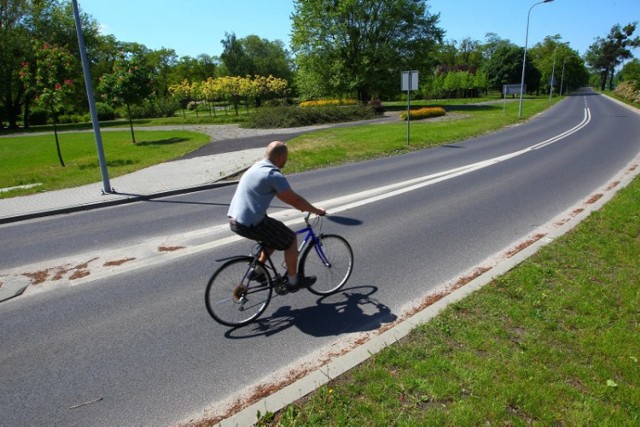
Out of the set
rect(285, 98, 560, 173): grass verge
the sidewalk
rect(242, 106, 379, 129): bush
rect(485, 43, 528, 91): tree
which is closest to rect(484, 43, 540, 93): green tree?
rect(485, 43, 528, 91): tree

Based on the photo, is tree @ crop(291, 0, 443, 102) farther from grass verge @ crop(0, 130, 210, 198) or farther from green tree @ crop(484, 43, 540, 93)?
green tree @ crop(484, 43, 540, 93)

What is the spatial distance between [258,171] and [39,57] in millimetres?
16309

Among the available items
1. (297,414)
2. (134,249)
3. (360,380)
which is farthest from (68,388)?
(134,249)

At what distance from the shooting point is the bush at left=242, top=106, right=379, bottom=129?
30062 mm

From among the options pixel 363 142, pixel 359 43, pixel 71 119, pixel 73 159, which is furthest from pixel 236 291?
pixel 71 119

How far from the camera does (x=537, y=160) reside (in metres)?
14.0

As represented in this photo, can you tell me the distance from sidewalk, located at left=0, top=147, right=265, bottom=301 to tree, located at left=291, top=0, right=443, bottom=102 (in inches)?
1241

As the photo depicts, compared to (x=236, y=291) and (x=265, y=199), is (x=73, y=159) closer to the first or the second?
(x=236, y=291)

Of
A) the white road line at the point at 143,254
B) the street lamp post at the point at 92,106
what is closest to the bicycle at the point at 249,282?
the white road line at the point at 143,254

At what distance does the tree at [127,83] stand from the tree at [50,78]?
755cm

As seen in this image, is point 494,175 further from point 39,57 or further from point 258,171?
point 39,57

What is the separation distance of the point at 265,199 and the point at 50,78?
15.4m

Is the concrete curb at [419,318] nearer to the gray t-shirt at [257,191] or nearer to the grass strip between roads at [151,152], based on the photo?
the gray t-shirt at [257,191]

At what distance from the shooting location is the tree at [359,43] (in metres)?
43.8
